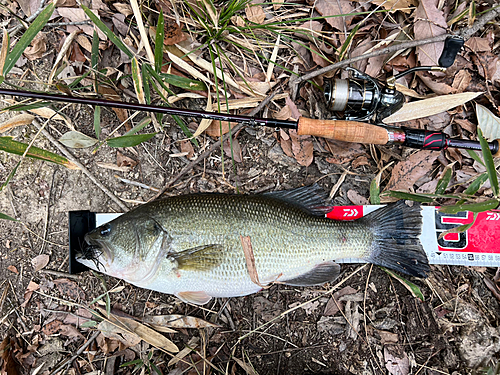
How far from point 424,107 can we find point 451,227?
3.53 feet

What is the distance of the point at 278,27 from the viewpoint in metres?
2.66

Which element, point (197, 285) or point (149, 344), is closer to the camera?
point (197, 285)

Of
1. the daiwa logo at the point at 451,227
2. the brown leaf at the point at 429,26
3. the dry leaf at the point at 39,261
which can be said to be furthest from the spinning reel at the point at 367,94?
the dry leaf at the point at 39,261

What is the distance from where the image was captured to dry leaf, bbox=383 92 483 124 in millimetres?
2719

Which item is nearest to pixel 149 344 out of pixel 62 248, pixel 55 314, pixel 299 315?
pixel 55 314

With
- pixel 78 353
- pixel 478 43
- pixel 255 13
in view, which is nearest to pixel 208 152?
pixel 255 13

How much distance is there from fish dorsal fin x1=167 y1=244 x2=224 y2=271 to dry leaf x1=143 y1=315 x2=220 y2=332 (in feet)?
2.17

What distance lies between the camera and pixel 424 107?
8.99ft

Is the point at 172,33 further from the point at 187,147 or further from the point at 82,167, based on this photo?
the point at 82,167

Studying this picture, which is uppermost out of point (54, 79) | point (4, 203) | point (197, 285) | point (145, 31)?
Answer: point (145, 31)

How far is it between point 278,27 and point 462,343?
10.3 feet

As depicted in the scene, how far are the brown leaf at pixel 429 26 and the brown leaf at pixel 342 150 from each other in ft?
3.15

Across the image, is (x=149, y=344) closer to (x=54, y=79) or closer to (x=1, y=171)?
(x=1, y=171)

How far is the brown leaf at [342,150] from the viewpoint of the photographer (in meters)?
2.74
